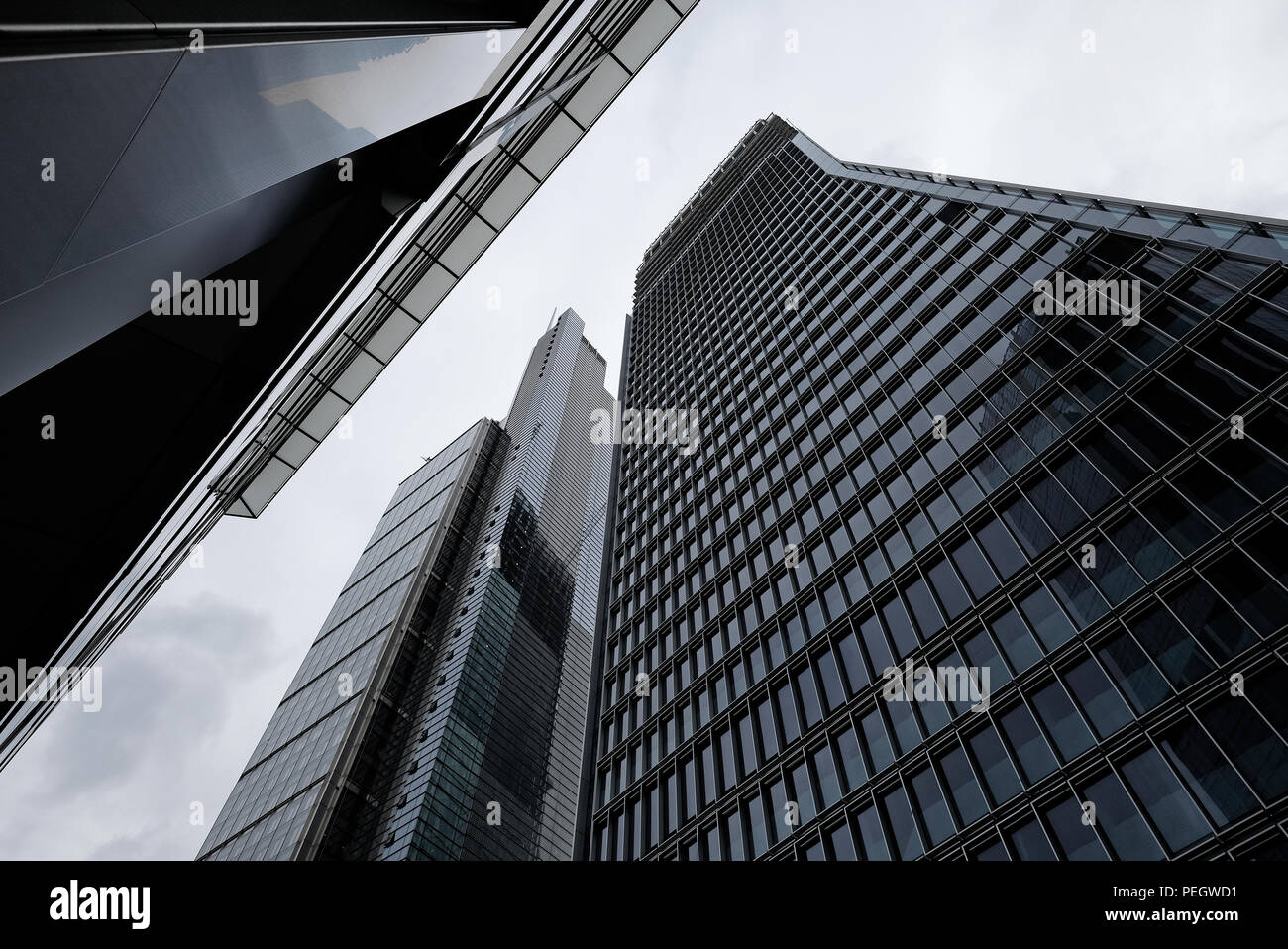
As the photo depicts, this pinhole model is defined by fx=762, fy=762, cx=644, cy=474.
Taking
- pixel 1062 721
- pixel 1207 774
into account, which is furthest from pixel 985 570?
pixel 1207 774

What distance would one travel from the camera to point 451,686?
76750 millimetres

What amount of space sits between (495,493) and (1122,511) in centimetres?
9348

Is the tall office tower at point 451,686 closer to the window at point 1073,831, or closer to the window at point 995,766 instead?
the window at point 995,766

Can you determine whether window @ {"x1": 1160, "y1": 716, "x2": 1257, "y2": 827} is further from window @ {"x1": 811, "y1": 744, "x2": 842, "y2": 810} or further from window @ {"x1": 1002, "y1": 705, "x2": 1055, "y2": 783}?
window @ {"x1": 811, "y1": 744, "x2": 842, "y2": 810}

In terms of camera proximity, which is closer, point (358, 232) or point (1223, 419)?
point (358, 232)

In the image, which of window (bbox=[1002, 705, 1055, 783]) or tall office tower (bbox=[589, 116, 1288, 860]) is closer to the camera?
tall office tower (bbox=[589, 116, 1288, 860])

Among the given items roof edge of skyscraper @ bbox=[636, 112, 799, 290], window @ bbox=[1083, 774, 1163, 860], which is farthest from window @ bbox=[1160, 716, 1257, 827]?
roof edge of skyscraper @ bbox=[636, 112, 799, 290]

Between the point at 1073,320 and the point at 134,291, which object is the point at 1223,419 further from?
the point at 134,291

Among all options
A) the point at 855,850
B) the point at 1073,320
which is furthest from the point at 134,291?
the point at 1073,320

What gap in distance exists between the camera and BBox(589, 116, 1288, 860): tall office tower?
18.2 meters

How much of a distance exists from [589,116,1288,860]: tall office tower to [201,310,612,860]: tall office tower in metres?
16.7

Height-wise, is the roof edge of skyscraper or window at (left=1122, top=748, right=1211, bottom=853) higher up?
the roof edge of skyscraper

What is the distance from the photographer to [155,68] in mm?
3355

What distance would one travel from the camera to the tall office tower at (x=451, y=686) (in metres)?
66.4
